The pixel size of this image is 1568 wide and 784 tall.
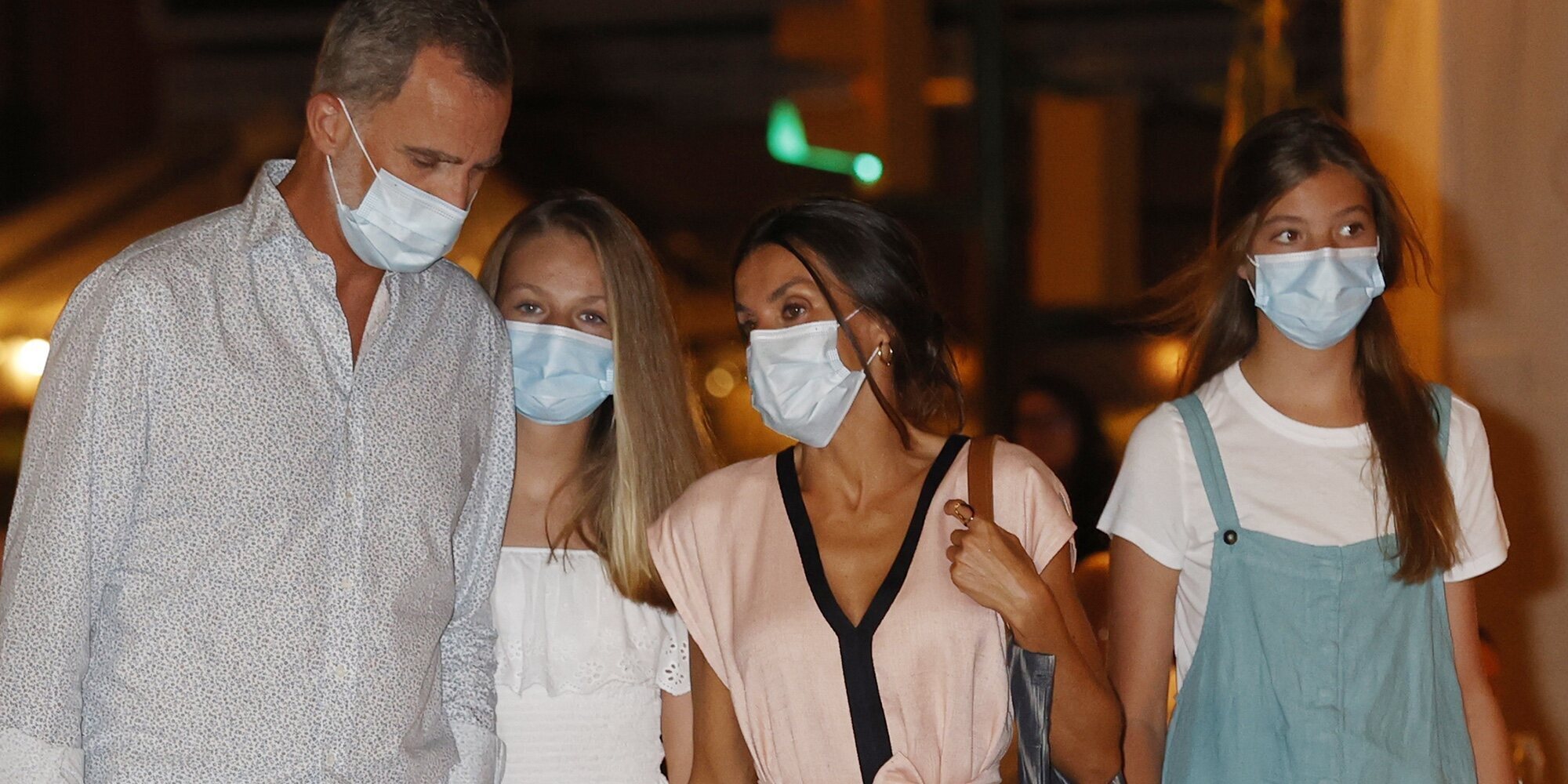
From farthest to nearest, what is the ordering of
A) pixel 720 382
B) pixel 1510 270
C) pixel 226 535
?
pixel 720 382
pixel 1510 270
pixel 226 535

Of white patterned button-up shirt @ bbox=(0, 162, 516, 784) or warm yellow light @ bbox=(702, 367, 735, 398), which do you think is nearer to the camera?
white patterned button-up shirt @ bbox=(0, 162, 516, 784)

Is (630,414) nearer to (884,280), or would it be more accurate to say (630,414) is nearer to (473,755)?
(884,280)

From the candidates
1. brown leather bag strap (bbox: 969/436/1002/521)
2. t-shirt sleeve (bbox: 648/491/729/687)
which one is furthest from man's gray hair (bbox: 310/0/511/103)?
brown leather bag strap (bbox: 969/436/1002/521)

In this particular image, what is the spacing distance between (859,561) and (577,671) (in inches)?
29.4

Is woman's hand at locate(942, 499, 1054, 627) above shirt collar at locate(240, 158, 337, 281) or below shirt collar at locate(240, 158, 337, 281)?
below

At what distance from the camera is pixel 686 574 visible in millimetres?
3295

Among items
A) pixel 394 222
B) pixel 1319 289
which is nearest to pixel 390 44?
pixel 394 222

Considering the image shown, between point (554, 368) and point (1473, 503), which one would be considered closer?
point (1473, 503)

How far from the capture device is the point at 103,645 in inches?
110

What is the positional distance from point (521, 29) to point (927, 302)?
11561mm

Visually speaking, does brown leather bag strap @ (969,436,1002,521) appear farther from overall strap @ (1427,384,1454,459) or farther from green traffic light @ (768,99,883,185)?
green traffic light @ (768,99,883,185)

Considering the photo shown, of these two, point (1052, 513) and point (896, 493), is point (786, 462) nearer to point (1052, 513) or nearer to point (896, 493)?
point (896, 493)

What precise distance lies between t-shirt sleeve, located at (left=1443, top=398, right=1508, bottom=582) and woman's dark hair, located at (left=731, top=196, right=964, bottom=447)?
1.00 meters

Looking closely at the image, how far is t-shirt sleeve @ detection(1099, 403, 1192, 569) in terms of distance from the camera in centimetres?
334
